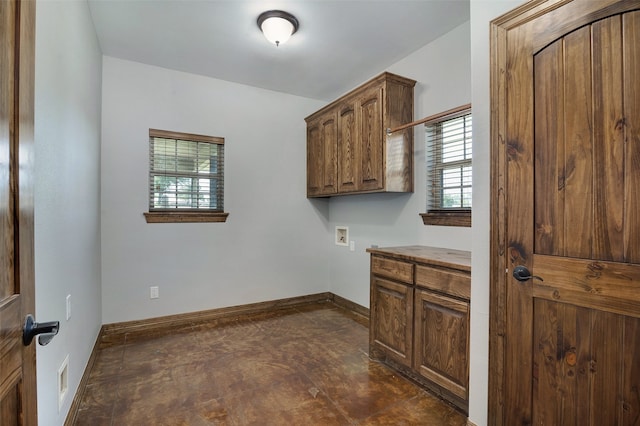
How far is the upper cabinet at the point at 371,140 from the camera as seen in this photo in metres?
2.88

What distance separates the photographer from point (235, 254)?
12.3ft

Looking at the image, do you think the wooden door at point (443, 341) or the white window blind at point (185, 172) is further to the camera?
the white window blind at point (185, 172)

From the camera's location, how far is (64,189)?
1768mm

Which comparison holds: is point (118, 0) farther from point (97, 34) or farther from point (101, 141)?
point (101, 141)

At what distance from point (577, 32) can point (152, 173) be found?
3515 millimetres

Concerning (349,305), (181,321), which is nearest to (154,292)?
(181,321)

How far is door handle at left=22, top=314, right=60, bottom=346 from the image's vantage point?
758 mm

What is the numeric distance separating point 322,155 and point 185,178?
63.4 inches

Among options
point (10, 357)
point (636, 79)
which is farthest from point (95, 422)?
point (636, 79)

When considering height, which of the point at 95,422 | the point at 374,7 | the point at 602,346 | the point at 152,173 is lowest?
the point at 95,422

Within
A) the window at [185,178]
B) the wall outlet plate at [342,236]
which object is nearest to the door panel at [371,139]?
the wall outlet plate at [342,236]

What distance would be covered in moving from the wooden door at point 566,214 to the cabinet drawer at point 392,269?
29.5 inches

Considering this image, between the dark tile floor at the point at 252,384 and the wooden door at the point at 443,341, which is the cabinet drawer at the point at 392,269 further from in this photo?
the dark tile floor at the point at 252,384

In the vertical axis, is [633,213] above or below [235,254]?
above
